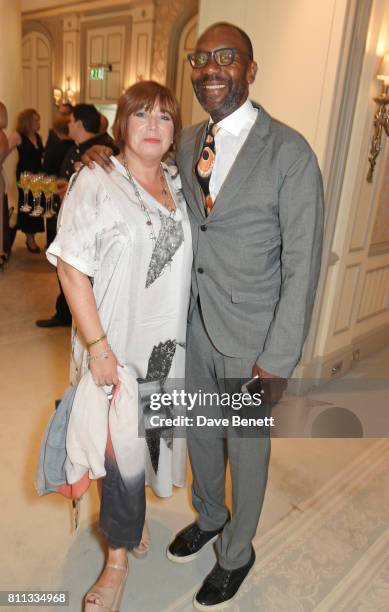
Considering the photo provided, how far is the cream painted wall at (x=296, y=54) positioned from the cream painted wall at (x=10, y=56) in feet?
14.2

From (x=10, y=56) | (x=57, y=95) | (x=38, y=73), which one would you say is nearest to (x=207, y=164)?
(x=10, y=56)

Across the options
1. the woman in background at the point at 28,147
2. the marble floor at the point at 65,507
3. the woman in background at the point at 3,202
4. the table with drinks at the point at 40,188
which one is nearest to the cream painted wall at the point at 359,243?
the marble floor at the point at 65,507

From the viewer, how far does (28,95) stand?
1167 centimetres

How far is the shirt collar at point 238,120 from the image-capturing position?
144 centimetres

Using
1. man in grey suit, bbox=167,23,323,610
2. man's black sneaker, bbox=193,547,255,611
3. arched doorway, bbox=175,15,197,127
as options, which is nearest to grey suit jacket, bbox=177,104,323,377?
man in grey suit, bbox=167,23,323,610

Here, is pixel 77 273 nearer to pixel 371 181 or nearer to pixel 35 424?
pixel 35 424

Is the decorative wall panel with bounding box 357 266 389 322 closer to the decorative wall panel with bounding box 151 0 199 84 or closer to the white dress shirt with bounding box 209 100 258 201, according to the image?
the white dress shirt with bounding box 209 100 258 201

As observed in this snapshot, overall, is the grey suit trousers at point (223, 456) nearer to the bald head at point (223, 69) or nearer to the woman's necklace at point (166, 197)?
the woman's necklace at point (166, 197)

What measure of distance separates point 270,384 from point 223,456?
1.50 feet

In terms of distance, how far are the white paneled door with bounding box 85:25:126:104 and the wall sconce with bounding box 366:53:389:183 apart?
7267 millimetres

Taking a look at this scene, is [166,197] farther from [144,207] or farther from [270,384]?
[270,384]

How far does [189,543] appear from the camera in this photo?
1.83m

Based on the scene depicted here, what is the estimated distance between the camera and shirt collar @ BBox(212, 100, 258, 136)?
1.44 m
